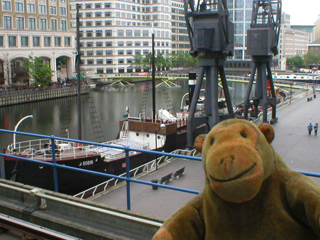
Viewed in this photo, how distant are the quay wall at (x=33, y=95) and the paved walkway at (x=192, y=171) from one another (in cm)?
3487

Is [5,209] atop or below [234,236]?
below

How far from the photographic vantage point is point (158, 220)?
4.68 metres

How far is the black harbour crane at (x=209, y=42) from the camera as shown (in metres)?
18.8

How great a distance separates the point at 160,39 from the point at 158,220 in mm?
97500

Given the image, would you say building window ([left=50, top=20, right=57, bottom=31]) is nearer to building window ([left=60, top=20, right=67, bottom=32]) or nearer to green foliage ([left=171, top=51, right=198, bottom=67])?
building window ([left=60, top=20, right=67, bottom=32])

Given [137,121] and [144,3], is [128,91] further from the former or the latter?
[137,121]

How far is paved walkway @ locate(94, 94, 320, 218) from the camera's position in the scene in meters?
12.2

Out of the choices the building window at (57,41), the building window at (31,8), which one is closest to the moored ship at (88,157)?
the building window at (31,8)

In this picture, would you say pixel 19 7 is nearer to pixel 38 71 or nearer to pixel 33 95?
pixel 38 71

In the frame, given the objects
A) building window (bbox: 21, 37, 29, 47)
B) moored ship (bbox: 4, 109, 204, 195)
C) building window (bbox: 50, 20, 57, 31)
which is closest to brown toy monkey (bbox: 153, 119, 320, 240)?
moored ship (bbox: 4, 109, 204, 195)

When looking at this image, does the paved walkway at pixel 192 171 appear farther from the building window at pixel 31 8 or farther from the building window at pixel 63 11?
the building window at pixel 63 11

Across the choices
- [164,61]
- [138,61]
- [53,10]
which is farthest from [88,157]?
[164,61]

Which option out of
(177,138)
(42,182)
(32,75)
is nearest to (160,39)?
(32,75)

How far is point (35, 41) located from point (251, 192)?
6661 cm
